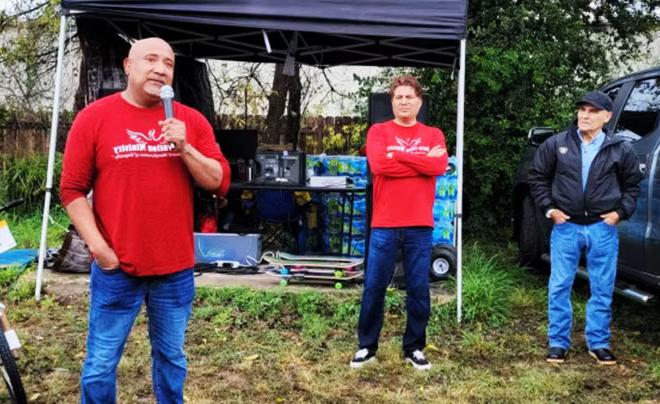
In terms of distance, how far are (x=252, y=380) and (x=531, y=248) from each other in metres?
3.59

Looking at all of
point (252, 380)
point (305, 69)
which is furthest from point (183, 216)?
point (305, 69)

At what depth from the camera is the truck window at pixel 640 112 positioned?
485cm

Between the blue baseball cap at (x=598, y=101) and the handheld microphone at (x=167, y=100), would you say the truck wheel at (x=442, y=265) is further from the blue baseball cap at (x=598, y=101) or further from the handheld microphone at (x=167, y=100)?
the handheld microphone at (x=167, y=100)

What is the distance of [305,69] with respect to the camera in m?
12.3

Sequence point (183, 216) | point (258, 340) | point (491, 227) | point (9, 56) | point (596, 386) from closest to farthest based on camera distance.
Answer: point (183, 216), point (596, 386), point (258, 340), point (491, 227), point (9, 56)

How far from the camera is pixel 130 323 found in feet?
9.11

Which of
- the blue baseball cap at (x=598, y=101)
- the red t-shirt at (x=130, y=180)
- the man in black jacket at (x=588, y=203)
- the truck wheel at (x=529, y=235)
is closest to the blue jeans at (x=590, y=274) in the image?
the man in black jacket at (x=588, y=203)

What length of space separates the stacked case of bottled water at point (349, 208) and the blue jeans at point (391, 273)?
2733 millimetres

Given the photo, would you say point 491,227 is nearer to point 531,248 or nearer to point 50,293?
point 531,248

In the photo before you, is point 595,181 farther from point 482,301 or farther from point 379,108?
point 379,108

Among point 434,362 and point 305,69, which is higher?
point 305,69

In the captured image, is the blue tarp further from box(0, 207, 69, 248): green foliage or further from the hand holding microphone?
the hand holding microphone

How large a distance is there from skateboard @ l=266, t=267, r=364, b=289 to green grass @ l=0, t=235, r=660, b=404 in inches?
10.4

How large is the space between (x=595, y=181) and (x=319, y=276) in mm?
2585
